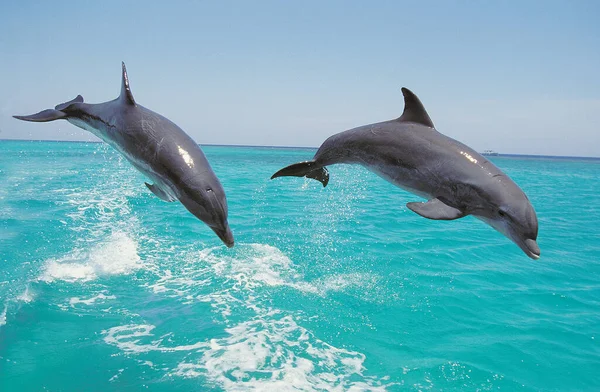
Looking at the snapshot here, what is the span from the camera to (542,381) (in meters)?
9.33

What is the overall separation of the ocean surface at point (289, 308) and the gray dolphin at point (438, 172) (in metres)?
5.97

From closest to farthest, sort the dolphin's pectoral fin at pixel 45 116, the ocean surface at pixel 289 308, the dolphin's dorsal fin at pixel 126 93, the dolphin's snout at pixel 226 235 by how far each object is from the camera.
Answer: the dolphin's snout at pixel 226 235 < the dolphin's dorsal fin at pixel 126 93 < the dolphin's pectoral fin at pixel 45 116 < the ocean surface at pixel 289 308

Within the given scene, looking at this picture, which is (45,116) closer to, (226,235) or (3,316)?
(226,235)

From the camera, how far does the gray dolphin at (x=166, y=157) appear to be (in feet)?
12.7

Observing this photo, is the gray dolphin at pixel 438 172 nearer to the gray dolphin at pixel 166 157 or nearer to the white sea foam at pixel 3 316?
the gray dolphin at pixel 166 157

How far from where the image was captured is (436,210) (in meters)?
3.71

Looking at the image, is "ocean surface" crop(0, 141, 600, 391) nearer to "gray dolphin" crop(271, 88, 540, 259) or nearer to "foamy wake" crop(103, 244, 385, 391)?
"foamy wake" crop(103, 244, 385, 391)

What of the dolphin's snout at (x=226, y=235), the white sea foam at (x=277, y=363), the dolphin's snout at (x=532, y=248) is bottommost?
the white sea foam at (x=277, y=363)

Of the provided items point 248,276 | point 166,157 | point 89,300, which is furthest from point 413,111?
point 89,300

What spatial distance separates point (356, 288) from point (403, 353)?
11.7 feet

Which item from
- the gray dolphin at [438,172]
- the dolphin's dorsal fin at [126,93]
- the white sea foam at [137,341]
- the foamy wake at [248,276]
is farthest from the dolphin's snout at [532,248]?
the foamy wake at [248,276]

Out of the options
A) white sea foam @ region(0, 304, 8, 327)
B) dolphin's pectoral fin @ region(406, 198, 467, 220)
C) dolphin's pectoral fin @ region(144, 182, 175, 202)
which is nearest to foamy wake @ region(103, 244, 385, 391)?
white sea foam @ region(0, 304, 8, 327)

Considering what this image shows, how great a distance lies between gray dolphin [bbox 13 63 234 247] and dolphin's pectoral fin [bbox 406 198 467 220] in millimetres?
1707

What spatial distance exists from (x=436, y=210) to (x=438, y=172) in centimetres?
52
